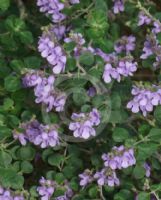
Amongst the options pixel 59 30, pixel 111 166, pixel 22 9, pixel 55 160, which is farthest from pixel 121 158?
pixel 22 9

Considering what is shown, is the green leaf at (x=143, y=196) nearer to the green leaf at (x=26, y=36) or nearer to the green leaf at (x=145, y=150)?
the green leaf at (x=145, y=150)

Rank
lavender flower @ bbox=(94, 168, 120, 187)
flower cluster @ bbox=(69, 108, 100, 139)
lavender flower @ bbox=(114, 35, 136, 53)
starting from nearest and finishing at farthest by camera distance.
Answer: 1. flower cluster @ bbox=(69, 108, 100, 139)
2. lavender flower @ bbox=(94, 168, 120, 187)
3. lavender flower @ bbox=(114, 35, 136, 53)

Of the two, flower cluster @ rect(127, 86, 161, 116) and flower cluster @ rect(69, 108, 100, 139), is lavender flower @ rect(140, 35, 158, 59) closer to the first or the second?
flower cluster @ rect(127, 86, 161, 116)

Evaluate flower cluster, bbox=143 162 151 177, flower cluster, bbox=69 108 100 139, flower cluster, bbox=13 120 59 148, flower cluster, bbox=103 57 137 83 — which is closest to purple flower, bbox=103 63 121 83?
flower cluster, bbox=103 57 137 83

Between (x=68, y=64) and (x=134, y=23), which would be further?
(x=134, y=23)

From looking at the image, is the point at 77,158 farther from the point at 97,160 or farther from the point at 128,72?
the point at 128,72

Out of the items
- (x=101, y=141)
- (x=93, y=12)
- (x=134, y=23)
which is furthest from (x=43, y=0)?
(x=101, y=141)

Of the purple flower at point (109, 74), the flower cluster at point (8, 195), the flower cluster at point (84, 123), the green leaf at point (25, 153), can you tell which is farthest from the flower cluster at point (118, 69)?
the flower cluster at point (8, 195)

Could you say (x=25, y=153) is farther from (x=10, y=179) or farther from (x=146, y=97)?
(x=146, y=97)
